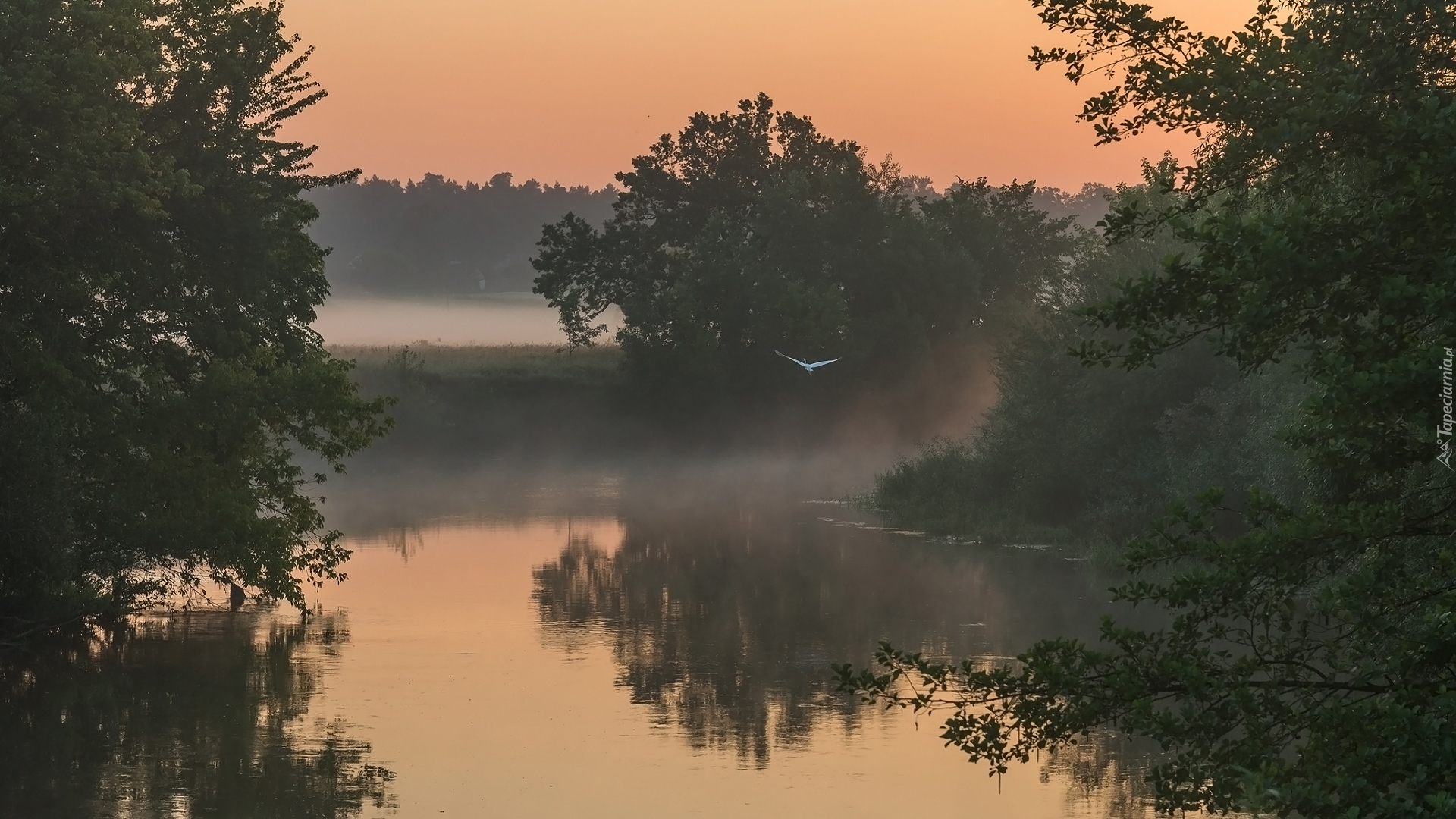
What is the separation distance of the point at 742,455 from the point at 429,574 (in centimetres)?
3899

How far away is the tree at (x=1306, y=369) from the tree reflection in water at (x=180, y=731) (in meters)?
9.36

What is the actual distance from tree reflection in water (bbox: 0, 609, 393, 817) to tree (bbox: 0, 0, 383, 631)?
1382mm

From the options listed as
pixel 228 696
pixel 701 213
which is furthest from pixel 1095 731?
pixel 701 213

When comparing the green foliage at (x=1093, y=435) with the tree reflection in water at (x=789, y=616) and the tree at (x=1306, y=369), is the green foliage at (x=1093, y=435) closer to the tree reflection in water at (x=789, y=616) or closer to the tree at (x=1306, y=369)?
the tree reflection in water at (x=789, y=616)

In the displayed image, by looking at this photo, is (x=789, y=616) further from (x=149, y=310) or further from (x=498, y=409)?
(x=498, y=409)

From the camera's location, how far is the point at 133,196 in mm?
28938

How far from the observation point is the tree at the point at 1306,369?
9664 millimetres

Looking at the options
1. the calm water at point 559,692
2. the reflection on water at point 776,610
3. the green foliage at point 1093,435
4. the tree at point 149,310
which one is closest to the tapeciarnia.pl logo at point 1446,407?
the calm water at point 559,692

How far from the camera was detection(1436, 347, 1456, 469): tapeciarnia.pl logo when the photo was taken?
9462 mm

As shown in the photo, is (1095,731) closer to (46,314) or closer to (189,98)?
(46,314)

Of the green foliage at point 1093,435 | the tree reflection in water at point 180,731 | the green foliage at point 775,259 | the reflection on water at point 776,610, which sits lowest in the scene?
the tree reflection in water at point 180,731

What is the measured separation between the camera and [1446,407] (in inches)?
378

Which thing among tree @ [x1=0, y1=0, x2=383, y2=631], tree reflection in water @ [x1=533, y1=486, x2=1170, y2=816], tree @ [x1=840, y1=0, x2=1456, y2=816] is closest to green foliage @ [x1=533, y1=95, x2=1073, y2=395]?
tree reflection in water @ [x1=533, y1=486, x2=1170, y2=816]

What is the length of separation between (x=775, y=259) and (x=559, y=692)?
5813cm
